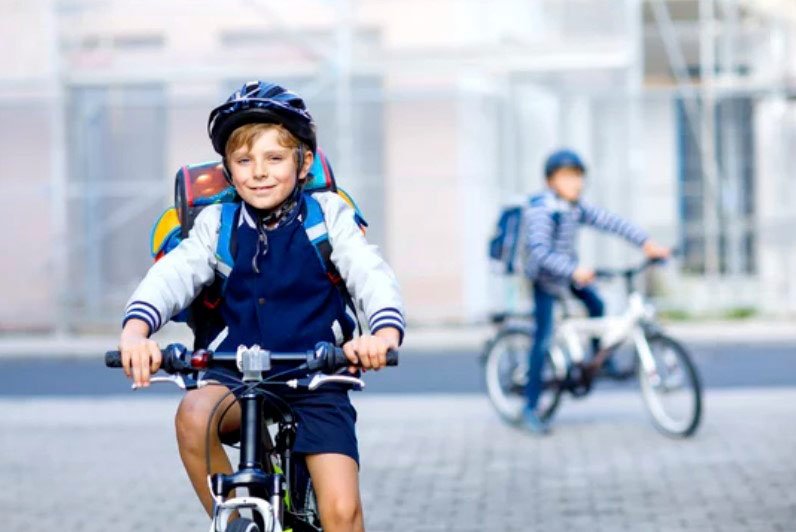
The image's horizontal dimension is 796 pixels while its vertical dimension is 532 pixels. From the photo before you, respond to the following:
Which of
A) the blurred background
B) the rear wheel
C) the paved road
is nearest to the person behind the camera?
the rear wheel

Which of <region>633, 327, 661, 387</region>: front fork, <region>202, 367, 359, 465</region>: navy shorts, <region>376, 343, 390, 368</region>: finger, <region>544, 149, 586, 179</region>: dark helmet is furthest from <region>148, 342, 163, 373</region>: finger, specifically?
<region>633, 327, 661, 387</region>: front fork

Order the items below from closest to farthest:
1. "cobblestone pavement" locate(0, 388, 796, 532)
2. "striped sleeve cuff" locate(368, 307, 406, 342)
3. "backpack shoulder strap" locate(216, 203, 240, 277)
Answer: "striped sleeve cuff" locate(368, 307, 406, 342) → "backpack shoulder strap" locate(216, 203, 240, 277) → "cobblestone pavement" locate(0, 388, 796, 532)

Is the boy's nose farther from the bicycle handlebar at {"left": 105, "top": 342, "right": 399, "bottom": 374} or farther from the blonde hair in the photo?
the bicycle handlebar at {"left": 105, "top": 342, "right": 399, "bottom": 374}

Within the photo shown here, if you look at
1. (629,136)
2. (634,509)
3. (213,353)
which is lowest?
(634,509)

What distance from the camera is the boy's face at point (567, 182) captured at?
34.0ft

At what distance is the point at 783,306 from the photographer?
74.3ft

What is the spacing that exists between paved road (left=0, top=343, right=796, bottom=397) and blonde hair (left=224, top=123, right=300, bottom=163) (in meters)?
9.21

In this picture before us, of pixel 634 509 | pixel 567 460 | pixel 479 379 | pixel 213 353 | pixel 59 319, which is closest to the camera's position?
pixel 213 353

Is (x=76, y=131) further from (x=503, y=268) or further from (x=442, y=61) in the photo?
(x=503, y=268)

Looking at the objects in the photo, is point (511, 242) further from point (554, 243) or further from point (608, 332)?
point (608, 332)

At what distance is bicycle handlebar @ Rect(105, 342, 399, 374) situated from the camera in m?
4.17

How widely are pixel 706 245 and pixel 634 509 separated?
15591mm

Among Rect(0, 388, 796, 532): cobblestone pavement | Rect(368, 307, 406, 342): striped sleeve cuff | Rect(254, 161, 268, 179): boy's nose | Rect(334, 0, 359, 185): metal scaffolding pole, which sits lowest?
Rect(0, 388, 796, 532): cobblestone pavement

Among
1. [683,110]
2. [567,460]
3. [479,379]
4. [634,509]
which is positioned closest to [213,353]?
[634,509]
